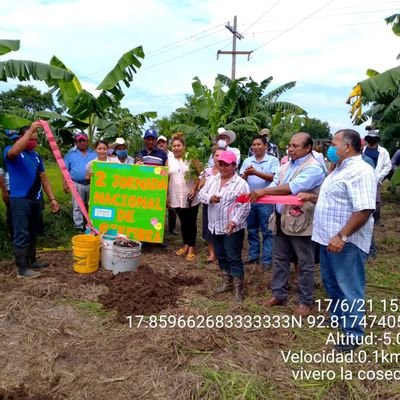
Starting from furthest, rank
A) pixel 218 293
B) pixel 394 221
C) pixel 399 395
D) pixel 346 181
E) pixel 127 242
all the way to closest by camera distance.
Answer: pixel 394 221
pixel 127 242
pixel 218 293
pixel 346 181
pixel 399 395

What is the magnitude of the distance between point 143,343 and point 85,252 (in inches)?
78.1

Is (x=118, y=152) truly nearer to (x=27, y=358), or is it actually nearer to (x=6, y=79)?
(x=6, y=79)

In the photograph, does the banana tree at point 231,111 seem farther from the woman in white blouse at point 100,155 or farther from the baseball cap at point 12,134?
the baseball cap at point 12,134

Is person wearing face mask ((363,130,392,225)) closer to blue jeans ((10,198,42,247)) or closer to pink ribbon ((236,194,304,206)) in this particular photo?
pink ribbon ((236,194,304,206))

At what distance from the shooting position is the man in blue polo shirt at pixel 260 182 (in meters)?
5.12

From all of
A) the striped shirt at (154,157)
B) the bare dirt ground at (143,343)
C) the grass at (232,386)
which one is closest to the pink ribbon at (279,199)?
the bare dirt ground at (143,343)

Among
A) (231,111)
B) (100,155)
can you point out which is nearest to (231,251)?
(100,155)

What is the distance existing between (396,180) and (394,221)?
177 centimetres

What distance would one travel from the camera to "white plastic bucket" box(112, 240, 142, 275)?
494 centimetres

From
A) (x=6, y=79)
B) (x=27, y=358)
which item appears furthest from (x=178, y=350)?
(x=6, y=79)

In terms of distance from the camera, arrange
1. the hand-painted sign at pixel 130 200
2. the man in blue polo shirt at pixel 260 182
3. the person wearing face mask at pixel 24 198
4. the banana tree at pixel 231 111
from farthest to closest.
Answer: the banana tree at pixel 231 111 → the hand-painted sign at pixel 130 200 → the man in blue polo shirt at pixel 260 182 → the person wearing face mask at pixel 24 198

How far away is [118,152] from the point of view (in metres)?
6.91

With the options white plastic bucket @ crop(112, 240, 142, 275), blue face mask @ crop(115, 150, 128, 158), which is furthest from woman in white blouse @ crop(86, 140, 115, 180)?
white plastic bucket @ crop(112, 240, 142, 275)

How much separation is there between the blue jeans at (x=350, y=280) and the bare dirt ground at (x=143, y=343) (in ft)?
1.19
